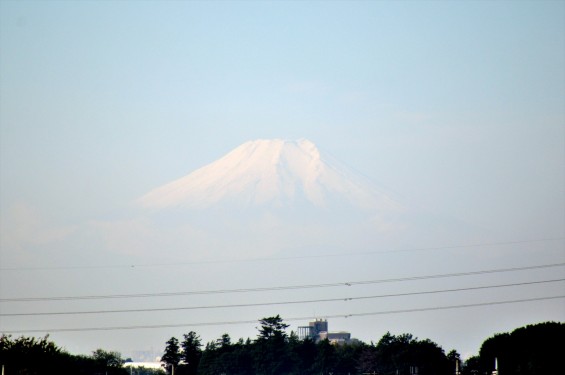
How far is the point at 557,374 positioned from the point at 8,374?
101m

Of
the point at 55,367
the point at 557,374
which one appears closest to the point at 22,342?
the point at 55,367

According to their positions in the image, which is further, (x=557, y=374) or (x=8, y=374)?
(x=557, y=374)

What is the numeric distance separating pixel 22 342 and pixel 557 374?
98.5 m

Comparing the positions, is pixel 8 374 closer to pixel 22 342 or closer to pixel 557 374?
pixel 22 342

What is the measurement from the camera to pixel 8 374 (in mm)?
159000

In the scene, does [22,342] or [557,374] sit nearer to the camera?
[22,342]

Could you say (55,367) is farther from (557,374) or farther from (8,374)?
(557,374)

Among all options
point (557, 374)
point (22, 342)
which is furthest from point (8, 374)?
point (557, 374)

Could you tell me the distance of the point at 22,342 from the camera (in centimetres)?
16388

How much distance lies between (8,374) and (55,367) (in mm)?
8063

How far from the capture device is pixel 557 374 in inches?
7869

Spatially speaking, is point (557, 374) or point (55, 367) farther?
point (557, 374)

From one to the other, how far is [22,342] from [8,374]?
6393 mm

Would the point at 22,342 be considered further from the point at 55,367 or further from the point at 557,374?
the point at 557,374
